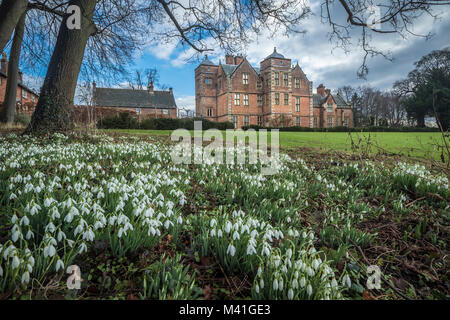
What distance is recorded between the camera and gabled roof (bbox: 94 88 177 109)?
38656 mm

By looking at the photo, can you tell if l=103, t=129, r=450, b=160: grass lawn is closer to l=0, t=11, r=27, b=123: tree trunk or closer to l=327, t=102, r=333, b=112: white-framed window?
l=0, t=11, r=27, b=123: tree trunk

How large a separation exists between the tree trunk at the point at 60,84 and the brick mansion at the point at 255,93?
1070 inches

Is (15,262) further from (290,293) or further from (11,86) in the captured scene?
(11,86)

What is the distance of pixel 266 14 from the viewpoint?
873 centimetres

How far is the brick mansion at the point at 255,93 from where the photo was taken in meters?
34.5

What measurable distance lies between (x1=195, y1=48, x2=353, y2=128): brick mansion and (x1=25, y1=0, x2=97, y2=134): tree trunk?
27.2 meters

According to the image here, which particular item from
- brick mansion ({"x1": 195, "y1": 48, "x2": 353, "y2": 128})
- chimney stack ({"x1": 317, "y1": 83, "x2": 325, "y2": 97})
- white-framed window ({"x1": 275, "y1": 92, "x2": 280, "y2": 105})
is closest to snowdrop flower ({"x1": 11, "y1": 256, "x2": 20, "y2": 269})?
brick mansion ({"x1": 195, "y1": 48, "x2": 353, "y2": 128})

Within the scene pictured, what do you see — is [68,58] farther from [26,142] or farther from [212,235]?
[212,235]

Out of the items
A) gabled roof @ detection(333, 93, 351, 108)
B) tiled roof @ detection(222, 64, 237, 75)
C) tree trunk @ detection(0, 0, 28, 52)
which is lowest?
tree trunk @ detection(0, 0, 28, 52)

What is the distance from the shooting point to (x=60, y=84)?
7.06 meters

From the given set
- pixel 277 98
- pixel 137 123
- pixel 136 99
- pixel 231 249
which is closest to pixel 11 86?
pixel 137 123

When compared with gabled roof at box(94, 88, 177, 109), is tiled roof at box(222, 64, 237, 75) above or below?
above
